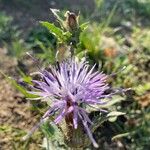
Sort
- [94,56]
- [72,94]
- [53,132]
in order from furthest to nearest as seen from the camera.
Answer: [94,56], [53,132], [72,94]

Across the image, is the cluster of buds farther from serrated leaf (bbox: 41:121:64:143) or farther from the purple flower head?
serrated leaf (bbox: 41:121:64:143)

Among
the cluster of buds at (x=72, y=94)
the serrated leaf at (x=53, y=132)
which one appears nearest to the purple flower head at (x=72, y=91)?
the cluster of buds at (x=72, y=94)

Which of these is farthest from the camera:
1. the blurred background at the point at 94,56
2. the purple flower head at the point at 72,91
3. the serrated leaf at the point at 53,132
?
the blurred background at the point at 94,56

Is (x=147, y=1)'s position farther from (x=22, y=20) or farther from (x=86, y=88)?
(x=86, y=88)

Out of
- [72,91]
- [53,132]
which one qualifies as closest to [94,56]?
[53,132]

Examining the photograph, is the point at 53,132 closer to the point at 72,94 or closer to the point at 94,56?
the point at 72,94

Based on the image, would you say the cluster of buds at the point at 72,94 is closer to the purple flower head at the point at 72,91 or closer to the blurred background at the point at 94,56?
the purple flower head at the point at 72,91
